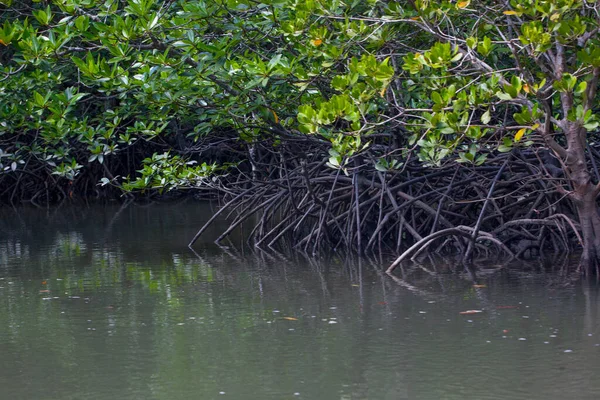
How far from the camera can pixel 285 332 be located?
4.85 metres

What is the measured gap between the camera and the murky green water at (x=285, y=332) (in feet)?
12.7

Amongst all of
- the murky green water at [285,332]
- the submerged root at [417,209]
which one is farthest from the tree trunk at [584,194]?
the submerged root at [417,209]

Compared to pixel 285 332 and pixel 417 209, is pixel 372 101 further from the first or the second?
pixel 285 332

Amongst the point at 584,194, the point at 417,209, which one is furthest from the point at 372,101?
the point at 584,194

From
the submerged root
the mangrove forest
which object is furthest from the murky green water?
the mangrove forest

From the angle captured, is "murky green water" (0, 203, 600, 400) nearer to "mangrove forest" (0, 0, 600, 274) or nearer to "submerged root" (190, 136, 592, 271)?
"submerged root" (190, 136, 592, 271)

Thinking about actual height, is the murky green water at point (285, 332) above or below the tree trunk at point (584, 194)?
below

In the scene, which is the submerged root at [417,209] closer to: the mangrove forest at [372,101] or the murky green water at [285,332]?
the mangrove forest at [372,101]

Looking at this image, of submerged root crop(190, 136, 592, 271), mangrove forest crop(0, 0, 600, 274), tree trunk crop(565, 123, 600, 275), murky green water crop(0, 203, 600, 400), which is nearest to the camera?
murky green water crop(0, 203, 600, 400)

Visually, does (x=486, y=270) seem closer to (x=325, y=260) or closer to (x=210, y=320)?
(x=325, y=260)

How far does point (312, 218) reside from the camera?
881cm

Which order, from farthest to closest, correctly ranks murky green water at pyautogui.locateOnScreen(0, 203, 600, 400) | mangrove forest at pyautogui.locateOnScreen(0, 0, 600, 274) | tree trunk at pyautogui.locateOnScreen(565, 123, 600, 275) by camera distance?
tree trunk at pyautogui.locateOnScreen(565, 123, 600, 275)
mangrove forest at pyautogui.locateOnScreen(0, 0, 600, 274)
murky green water at pyautogui.locateOnScreen(0, 203, 600, 400)

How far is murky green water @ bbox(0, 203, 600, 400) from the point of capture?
3.88m

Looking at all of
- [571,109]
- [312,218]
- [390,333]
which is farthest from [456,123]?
[312,218]
